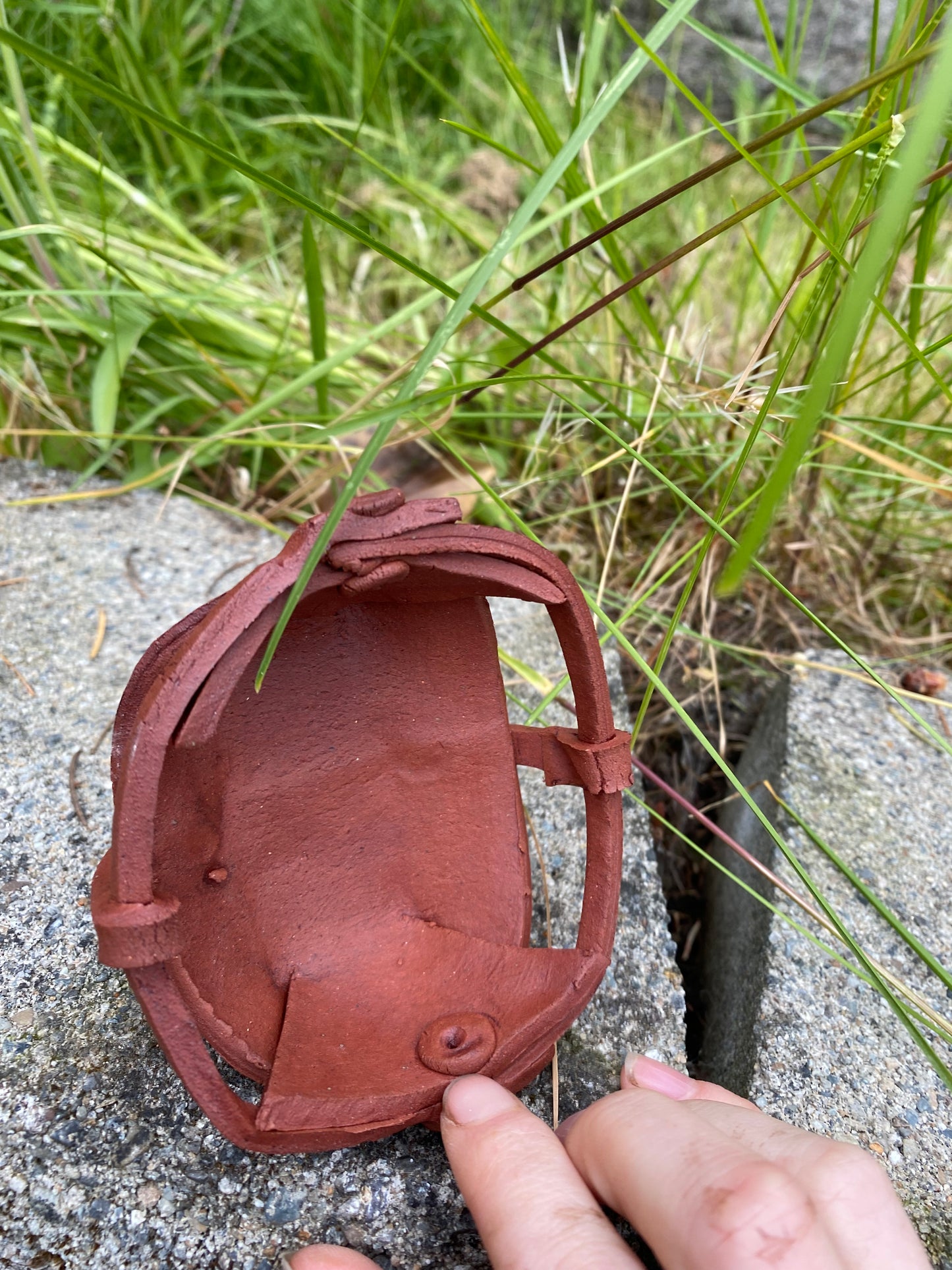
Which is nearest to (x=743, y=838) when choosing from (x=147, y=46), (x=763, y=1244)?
(x=763, y=1244)

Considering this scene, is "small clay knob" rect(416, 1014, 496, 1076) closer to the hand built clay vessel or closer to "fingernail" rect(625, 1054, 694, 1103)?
the hand built clay vessel

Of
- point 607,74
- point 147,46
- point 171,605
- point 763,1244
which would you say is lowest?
point 171,605

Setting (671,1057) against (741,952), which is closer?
(671,1057)

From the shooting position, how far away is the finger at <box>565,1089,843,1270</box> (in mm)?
594

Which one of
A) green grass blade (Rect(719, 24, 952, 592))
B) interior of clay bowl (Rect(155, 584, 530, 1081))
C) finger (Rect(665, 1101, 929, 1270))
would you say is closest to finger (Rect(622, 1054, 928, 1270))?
finger (Rect(665, 1101, 929, 1270))

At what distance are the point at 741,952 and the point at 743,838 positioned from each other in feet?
0.63

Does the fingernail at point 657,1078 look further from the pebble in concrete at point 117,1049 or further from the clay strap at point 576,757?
the clay strap at point 576,757

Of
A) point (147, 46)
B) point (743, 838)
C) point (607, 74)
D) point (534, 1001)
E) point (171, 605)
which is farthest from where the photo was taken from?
point (607, 74)

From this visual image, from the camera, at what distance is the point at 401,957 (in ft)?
2.93

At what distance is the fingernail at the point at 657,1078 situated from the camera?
2.61 feet

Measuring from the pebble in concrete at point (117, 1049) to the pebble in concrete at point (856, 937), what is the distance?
11 cm

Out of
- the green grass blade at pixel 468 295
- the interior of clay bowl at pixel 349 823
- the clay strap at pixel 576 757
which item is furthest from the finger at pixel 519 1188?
Answer: the green grass blade at pixel 468 295

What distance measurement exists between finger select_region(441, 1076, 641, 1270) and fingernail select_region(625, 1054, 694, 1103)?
0.34 feet

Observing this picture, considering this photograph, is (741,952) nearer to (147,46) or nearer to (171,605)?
(171,605)
